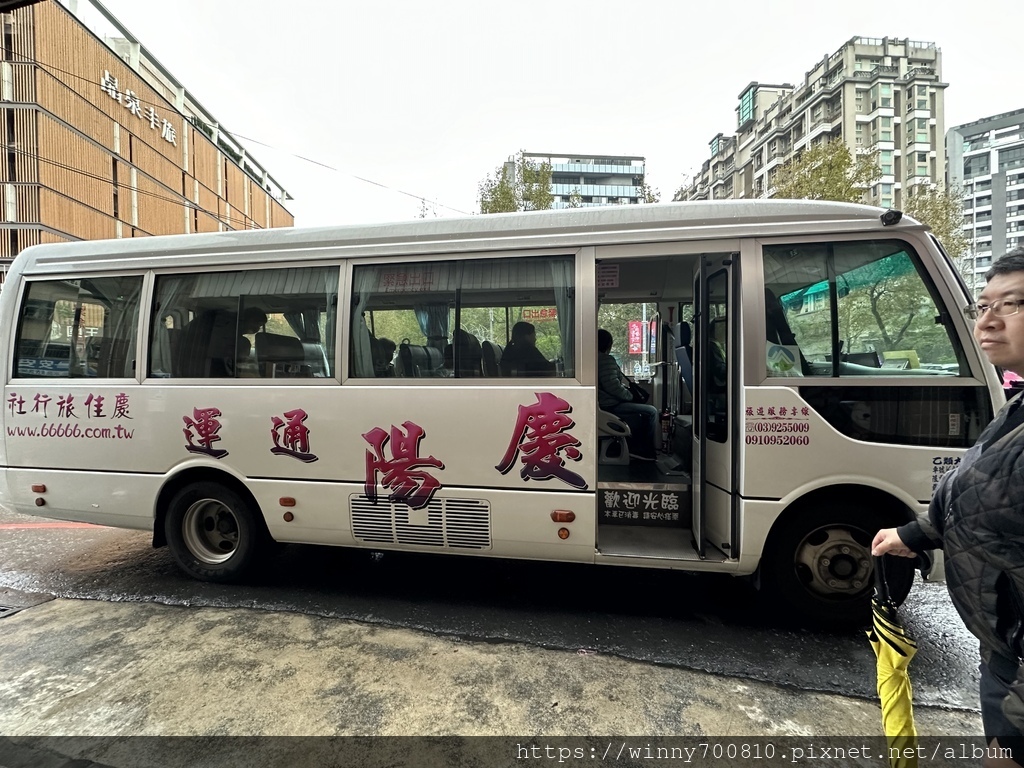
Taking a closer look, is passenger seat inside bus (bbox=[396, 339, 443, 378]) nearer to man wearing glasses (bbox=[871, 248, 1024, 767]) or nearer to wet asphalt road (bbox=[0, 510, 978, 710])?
wet asphalt road (bbox=[0, 510, 978, 710])

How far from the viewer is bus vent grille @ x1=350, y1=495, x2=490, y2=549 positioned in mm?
3566

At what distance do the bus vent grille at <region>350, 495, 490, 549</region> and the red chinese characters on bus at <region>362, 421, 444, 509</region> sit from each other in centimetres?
8

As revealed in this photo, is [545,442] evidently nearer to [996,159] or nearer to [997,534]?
[997,534]

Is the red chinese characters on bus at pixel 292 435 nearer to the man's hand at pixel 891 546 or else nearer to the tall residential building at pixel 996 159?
the man's hand at pixel 891 546

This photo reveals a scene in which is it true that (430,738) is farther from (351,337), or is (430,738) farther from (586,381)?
(351,337)

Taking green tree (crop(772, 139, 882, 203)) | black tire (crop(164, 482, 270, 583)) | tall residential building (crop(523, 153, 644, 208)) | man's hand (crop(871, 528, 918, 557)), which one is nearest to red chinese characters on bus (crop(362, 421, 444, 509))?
black tire (crop(164, 482, 270, 583))

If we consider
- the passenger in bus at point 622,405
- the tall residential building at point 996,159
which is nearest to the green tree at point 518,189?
the passenger in bus at point 622,405

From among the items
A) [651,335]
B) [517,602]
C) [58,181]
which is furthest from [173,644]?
[58,181]

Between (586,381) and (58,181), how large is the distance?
108ft

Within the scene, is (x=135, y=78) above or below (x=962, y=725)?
above

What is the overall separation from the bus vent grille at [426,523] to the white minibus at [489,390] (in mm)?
17

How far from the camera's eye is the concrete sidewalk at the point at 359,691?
8.12 ft

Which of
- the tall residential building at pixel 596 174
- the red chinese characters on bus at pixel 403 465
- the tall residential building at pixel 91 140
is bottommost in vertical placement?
the red chinese characters on bus at pixel 403 465

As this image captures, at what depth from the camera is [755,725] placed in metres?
2.47
